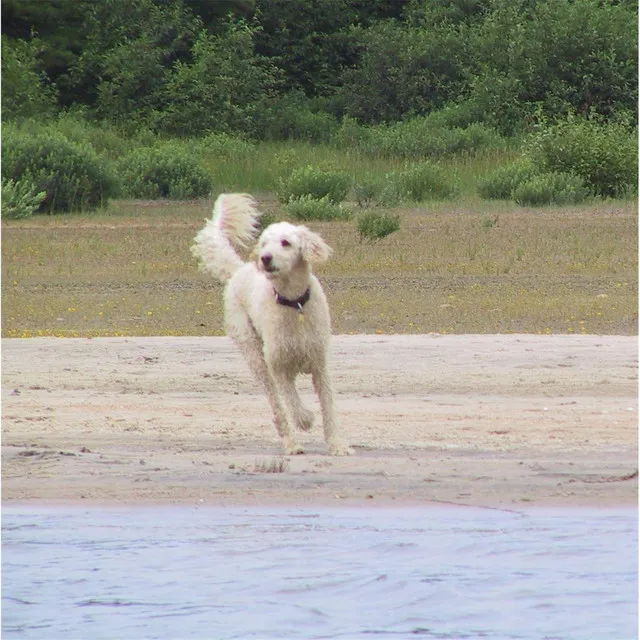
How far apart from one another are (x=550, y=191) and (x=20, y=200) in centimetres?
928

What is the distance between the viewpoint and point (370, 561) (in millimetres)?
7480

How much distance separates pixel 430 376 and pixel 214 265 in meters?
2.12

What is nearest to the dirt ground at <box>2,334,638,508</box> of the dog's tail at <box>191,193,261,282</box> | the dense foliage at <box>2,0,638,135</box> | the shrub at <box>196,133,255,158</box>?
the dog's tail at <box>191,193,261,282</box>

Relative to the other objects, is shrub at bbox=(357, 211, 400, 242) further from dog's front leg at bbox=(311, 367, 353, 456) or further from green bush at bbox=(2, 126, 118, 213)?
dog's front leg at bbox=(311, 367, 353, 456)

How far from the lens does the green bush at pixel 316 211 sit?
25.7 metres

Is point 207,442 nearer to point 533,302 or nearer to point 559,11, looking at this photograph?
point 533,302

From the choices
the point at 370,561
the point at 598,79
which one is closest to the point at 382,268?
the point at 370,561

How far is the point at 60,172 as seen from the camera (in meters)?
28.9

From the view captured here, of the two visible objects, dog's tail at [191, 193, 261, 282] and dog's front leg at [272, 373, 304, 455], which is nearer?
dog's front leg at [272, 373, 304, 455]

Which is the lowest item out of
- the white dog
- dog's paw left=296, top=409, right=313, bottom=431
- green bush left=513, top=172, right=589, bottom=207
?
green bush left=513, top=172, right=589, bottom=207

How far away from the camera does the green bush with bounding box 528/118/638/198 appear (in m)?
29.7

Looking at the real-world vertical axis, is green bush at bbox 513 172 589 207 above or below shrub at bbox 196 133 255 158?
above

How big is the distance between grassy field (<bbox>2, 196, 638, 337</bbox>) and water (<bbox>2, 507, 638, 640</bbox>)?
654 centimetres

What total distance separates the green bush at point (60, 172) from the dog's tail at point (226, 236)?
18.7m
